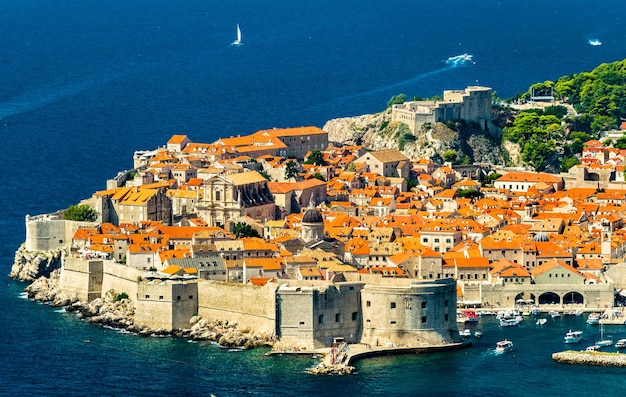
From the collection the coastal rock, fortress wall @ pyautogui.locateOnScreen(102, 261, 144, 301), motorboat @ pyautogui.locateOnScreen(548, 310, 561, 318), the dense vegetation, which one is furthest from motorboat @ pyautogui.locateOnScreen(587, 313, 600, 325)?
the dense vegetation

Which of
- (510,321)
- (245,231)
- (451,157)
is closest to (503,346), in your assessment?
(510,321)

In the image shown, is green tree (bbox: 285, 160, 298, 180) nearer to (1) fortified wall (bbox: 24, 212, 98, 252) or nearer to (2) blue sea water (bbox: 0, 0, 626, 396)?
(2) blue sea water (bbox: 0, 0, 626, 396)

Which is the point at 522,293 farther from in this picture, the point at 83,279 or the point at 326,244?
the point at 83,279

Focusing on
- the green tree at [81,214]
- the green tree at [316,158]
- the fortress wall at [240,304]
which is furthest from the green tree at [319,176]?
the fortress wall at [240,304]

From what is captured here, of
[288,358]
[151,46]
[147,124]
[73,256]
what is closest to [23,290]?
[73,256]

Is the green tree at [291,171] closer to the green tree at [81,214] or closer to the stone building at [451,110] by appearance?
the stone building at [451,110]
